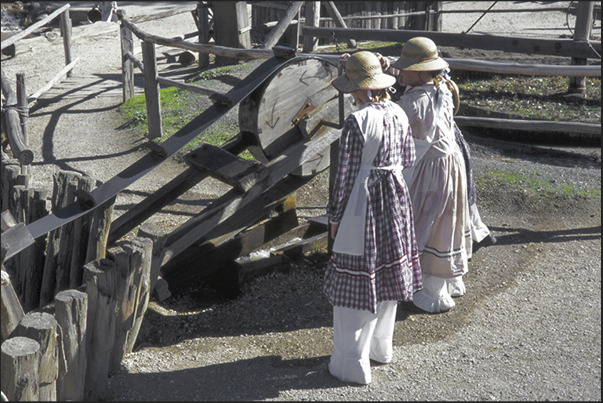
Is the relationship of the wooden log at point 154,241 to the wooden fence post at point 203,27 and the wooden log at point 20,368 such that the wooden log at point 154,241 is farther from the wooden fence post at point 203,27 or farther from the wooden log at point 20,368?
the wooden fence post at point 203,27

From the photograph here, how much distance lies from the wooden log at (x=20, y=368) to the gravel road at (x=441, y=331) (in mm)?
686

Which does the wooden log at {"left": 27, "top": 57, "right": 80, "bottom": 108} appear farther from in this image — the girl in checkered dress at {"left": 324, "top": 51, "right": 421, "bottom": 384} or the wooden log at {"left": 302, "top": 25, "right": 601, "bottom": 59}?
the girl in checkered dress at {"left": 324, "top": 51, "right": 421, "bottom": 384}

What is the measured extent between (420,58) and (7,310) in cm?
270

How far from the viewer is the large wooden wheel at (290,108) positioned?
398 cm

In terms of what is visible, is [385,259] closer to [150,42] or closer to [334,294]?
[334,294]

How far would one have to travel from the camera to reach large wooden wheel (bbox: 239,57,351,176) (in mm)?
3980

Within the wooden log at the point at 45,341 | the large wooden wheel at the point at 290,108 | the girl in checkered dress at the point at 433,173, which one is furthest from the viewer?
the large wooden wheel at the point at 290,108

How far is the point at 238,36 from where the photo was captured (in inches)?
417

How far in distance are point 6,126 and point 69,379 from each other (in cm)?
438

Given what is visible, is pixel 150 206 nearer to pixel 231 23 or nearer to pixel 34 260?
pixel 34 260

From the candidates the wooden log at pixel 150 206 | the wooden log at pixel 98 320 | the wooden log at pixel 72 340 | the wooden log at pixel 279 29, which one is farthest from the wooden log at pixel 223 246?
the wooden log at pixel 279 29

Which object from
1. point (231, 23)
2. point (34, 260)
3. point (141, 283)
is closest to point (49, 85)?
point (231, 23)

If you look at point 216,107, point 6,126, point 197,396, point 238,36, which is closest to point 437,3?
point 238,36

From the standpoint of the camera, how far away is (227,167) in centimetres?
394
